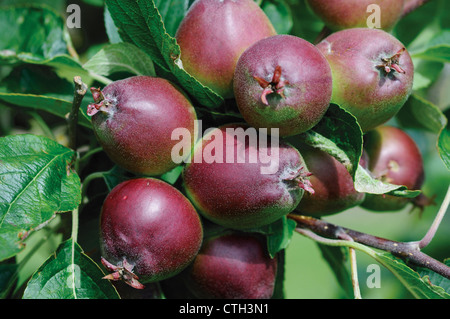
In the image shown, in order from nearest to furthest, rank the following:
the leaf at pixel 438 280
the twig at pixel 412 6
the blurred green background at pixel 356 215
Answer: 1. the leaf at pixel 438 280
2. the twig at pixel 412 6
3. the blurred green background at pixel 356 215

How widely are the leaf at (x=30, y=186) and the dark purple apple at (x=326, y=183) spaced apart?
45 cm

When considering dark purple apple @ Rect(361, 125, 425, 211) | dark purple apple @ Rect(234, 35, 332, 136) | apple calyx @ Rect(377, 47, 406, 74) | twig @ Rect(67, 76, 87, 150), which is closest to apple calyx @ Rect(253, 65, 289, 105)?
dark purple apple @ Rect(234, 35, 332, 136)

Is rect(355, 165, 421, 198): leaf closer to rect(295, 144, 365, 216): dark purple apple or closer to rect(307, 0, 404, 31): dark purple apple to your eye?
rect(295, 144, 365, 216): dark purple apple

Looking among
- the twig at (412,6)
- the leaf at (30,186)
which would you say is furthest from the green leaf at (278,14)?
the leaf at (30,186)

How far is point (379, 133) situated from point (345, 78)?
333 millimetres

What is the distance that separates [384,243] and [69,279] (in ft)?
2.05

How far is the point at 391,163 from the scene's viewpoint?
3.60 ft

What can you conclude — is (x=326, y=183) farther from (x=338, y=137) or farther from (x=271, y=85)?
(x=271, y=85)

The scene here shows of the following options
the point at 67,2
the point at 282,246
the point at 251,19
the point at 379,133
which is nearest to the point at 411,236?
the point at 379,133

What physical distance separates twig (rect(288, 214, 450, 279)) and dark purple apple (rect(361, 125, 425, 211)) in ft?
0.47

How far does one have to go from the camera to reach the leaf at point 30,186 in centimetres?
78

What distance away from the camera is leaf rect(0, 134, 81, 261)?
778 mm

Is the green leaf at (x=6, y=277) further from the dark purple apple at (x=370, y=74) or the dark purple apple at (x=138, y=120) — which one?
the dark purple apple at (x=370, y=74)
